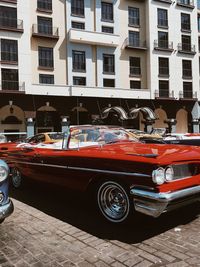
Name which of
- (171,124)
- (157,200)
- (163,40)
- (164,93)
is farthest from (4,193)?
(163,40)

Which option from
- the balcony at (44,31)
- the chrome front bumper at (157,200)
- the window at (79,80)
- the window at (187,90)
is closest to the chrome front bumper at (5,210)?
the chrome front bumper at (157,200)

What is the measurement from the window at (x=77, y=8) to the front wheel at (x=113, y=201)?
30039 millimetres

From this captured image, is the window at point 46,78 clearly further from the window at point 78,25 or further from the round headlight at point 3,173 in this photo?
the round headlight at point 3,173

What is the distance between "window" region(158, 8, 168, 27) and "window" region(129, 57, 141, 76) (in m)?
5.27

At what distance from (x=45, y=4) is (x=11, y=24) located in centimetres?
479

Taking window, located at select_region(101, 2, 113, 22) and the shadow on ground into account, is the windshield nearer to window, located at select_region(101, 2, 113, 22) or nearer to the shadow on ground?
the shadow on ground

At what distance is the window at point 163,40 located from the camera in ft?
115

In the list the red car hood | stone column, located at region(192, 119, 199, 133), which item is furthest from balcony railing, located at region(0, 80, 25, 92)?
the red car hood

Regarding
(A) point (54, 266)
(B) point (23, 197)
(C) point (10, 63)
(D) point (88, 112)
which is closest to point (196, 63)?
(D) point (88, 112)

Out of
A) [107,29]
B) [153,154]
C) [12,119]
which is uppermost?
[107,29]

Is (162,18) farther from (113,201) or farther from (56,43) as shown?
(113,201)

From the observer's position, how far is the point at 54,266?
3340 mm

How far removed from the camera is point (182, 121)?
38.2 m

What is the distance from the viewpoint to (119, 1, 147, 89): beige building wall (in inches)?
1323
